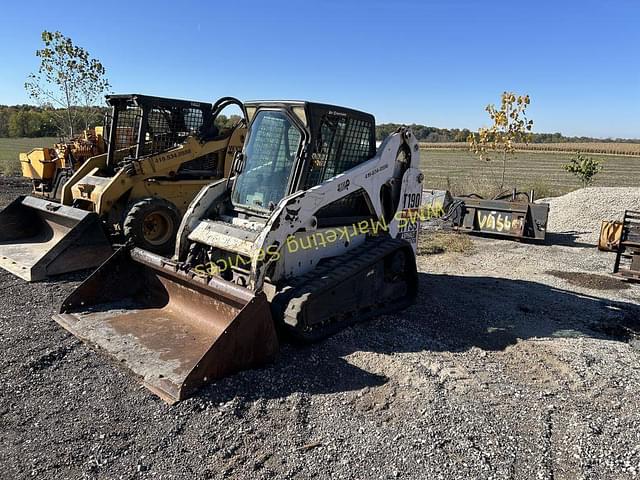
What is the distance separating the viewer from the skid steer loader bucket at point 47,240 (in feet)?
23.6

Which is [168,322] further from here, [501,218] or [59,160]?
[501,218]

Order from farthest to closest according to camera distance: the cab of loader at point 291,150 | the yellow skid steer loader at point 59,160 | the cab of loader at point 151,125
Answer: the yellow skid steer loader at point 59,160, the cab of loader at point 151,125, the cab of loader at point 291,150

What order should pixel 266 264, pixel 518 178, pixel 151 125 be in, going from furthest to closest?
pixel 518 178, pixel 151 125, pixel 266 264

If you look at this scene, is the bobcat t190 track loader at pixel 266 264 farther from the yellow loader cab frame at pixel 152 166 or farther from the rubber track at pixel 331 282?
the yellow loader cab frame at pixel 152 166

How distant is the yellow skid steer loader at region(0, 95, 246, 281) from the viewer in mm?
7465

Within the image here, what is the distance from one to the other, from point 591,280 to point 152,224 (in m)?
7.34

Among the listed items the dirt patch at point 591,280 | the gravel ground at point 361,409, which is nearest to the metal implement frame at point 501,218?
the dirt patch at point 591,280

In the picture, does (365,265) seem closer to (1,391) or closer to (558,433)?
(558,433)

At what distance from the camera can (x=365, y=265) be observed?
537 centimetres

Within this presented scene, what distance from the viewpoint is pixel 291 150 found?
5.39 meters

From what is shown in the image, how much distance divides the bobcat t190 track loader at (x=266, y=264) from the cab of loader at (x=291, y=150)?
1 centimetres

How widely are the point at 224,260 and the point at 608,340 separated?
4.29 m

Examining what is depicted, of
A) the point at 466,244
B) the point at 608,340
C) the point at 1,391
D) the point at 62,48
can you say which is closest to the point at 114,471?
the point at 1,391

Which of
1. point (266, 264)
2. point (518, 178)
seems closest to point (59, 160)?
point (266, 264)
